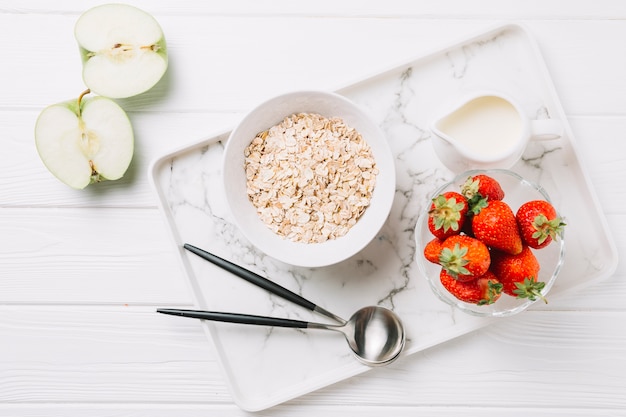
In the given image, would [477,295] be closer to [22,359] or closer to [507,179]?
[507,179]

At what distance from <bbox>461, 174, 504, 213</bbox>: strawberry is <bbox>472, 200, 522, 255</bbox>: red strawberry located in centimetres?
1

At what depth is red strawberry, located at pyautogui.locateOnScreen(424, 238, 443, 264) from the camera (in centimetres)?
103

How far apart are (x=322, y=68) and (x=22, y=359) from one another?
872mm

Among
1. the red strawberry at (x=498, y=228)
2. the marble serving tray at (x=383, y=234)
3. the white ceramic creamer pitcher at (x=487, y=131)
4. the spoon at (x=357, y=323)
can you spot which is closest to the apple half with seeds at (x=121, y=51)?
the marble serving tray at (x=383, y=234)

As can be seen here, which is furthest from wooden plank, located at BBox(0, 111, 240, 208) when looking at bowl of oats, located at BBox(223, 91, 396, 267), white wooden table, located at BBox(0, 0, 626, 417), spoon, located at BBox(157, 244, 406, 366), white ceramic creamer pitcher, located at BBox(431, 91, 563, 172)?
white ceramic creamer pitcher, located at BBox(431, 91, 563, 172)

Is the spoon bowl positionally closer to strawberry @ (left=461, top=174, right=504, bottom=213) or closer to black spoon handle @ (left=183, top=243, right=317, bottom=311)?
black spoon handle @ (left=183, top=243, right=317, bottom=311)

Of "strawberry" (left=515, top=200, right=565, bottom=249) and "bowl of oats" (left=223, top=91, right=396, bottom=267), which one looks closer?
"strawberry" (left=515, top=200, right=565, bottom=249)

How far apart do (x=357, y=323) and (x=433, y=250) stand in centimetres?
A: 25

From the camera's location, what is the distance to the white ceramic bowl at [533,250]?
1.09m

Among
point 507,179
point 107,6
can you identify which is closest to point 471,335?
point 507,179

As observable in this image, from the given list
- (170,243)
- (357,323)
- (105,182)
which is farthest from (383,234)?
(105,182)

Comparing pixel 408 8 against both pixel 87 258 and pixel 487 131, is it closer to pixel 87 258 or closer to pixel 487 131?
pixel 487 131

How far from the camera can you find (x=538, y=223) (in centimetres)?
100

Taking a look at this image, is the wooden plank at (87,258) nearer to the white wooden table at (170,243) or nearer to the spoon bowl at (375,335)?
the white wooden table at (170,243)
